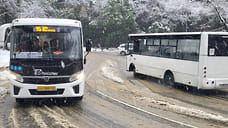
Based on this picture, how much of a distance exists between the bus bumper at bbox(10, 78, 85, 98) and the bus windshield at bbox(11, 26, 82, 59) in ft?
2.79

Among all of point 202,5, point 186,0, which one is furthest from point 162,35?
point 186,0

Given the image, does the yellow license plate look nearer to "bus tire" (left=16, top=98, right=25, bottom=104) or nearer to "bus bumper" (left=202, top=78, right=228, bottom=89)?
"bus tire" (left=16, top=98, right=25, bottom=104)

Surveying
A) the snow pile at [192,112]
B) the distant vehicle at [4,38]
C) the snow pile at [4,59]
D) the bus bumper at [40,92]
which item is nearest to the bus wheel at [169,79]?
the snow pile at [192,112]

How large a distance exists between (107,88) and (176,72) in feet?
10.6

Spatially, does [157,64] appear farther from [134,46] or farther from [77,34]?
[77,34]

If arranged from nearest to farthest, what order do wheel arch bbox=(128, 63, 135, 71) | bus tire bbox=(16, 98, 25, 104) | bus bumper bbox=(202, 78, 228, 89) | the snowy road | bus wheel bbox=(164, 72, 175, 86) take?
the snowy road → bus tire bbox=(16, 98, 25, 104) → bus bumper bbox=(202, 78, 228, 89) → bus wheel bbox=(164, 72, 175, 86) → wheel arch bbox=(128, 63, 135, 71)

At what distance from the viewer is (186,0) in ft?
129

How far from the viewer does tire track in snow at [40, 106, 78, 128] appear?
22.7ft

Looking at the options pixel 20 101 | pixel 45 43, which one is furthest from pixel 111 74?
pixel 45 43

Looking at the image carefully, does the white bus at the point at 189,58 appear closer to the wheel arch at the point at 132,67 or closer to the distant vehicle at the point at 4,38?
the wheel arch at the point at 132,67

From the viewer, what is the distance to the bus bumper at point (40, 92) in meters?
8.27

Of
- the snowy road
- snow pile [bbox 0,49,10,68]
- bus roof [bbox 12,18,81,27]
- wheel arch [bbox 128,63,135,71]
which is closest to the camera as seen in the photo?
the snowy road

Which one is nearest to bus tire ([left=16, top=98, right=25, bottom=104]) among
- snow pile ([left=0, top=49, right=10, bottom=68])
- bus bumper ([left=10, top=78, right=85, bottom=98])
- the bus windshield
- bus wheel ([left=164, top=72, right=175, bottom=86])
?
bus bumper ([left=10, top=78, right=85, bottom=98])

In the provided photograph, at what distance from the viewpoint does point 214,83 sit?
11203mm
